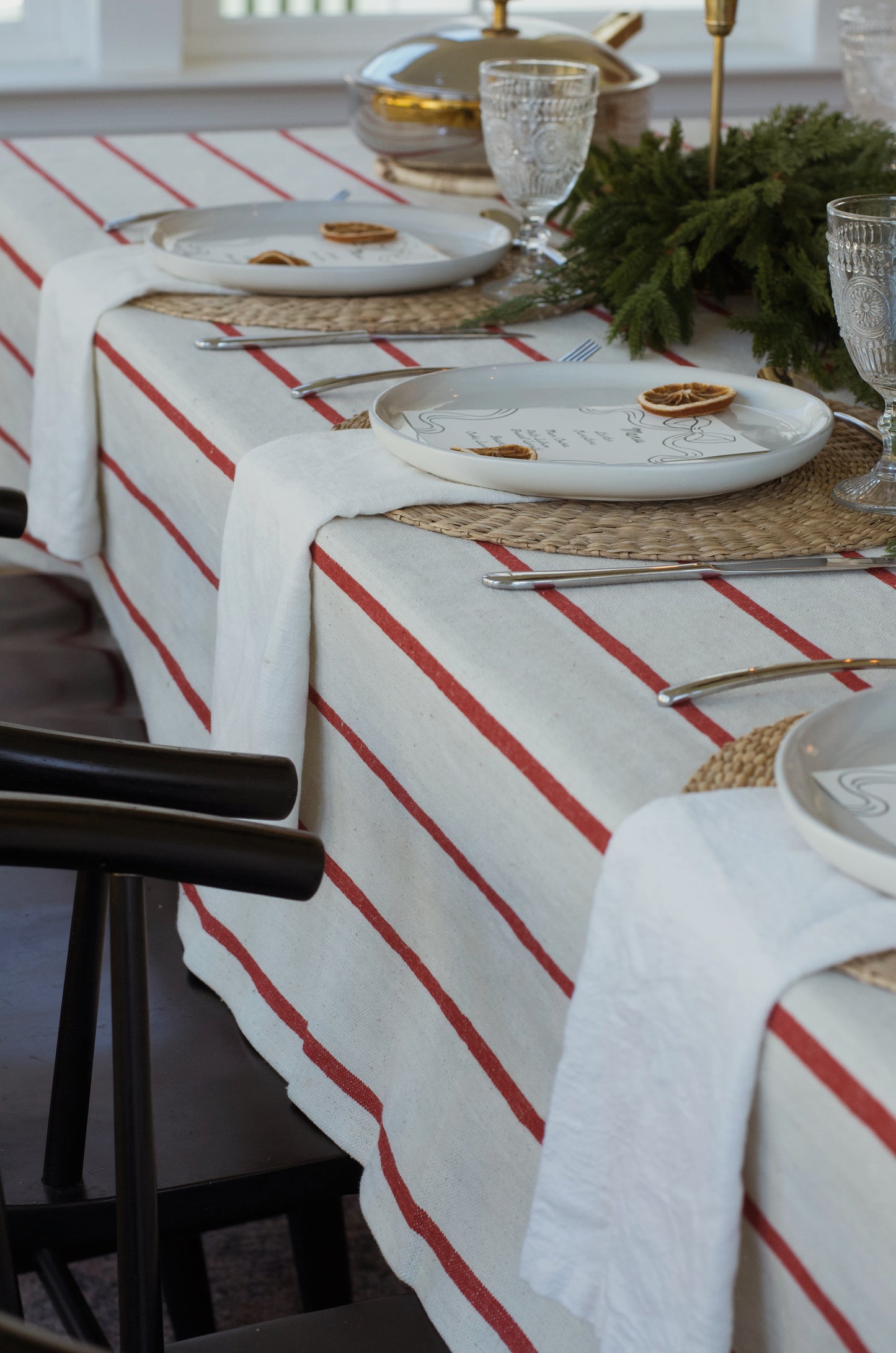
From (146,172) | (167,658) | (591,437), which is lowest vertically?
(167,658)

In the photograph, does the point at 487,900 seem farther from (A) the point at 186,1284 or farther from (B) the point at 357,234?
(B) the point at 357,234

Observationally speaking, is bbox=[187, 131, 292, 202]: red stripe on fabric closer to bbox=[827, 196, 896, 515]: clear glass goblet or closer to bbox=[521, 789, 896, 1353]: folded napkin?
bbox=[827, 196, 896, 515]: clear glass goblet

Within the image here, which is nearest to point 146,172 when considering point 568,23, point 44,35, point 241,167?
point 241,167

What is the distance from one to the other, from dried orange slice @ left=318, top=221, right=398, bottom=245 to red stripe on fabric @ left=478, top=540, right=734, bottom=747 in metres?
0.66

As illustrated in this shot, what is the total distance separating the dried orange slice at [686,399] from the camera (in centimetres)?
95

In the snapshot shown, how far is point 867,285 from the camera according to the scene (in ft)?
2.65

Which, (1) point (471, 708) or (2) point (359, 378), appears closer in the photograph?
(1) point (471, 708)

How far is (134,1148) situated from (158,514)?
0.60m

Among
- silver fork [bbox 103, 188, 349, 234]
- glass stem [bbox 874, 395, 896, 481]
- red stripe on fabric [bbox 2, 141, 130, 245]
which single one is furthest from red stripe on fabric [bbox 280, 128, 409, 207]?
glass stem [bbox 874, 395, 896, 481]

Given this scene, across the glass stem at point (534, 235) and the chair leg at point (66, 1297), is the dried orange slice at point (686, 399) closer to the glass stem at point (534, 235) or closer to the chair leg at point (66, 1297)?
the glass stem at point (534, 235)

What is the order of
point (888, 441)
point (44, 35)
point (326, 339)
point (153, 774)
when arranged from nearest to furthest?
point (153, 774) → point (888, 441) → point (326, 339) → point (44, 35)

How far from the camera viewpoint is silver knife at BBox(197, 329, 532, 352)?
1.14 meters

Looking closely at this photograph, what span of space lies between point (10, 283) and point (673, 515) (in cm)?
90

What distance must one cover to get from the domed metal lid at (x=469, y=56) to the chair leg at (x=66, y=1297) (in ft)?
3.82
